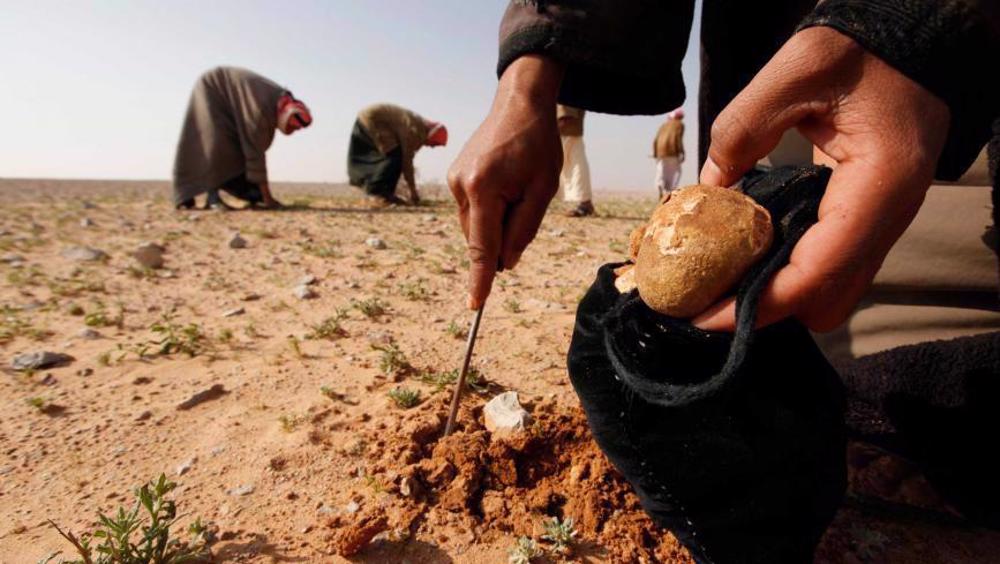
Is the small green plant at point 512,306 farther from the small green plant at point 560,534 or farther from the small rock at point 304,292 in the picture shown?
the small green plant at point 560,534

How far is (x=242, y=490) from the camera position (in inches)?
60.4

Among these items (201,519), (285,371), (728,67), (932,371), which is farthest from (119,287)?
(932,371)

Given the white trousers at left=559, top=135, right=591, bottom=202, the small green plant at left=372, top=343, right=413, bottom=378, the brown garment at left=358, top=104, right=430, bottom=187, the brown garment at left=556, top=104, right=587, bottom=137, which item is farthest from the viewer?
the brown garment at left=358, top=104, right=430, bottom=187

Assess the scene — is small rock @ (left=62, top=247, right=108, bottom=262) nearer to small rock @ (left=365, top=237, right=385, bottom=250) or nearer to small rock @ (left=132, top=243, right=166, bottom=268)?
small rock @ (left=132, top=243, right=166, bottom=268)

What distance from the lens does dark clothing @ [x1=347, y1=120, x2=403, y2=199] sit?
912 centimetres

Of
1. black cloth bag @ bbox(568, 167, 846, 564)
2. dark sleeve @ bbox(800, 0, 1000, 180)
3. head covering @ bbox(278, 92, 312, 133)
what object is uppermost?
head covering @ bbox(278, 92, 312, 133)

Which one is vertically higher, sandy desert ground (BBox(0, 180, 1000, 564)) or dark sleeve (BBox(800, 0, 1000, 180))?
dark sleeve (BBox(800, 0, 1000, 180))

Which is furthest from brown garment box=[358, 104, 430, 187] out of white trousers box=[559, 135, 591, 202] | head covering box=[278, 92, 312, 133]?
white trousers box=[559, 135, 591, 202]

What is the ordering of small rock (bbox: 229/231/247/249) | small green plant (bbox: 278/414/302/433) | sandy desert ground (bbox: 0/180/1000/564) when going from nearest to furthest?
1. sandy desert ground (bbox: 0/180/1000/564)
2. small green plant (bbox: 278/414/302/433)
3. small rock (bbox: 229/231/247/249)

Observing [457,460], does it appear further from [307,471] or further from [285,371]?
[285,371]

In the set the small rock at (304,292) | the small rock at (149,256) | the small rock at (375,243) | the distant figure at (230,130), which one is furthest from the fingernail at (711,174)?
the distant figure at (230,130)

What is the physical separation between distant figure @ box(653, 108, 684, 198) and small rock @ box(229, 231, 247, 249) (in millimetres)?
8631

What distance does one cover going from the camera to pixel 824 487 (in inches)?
42.3

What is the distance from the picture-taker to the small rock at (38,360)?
2.34 meters
